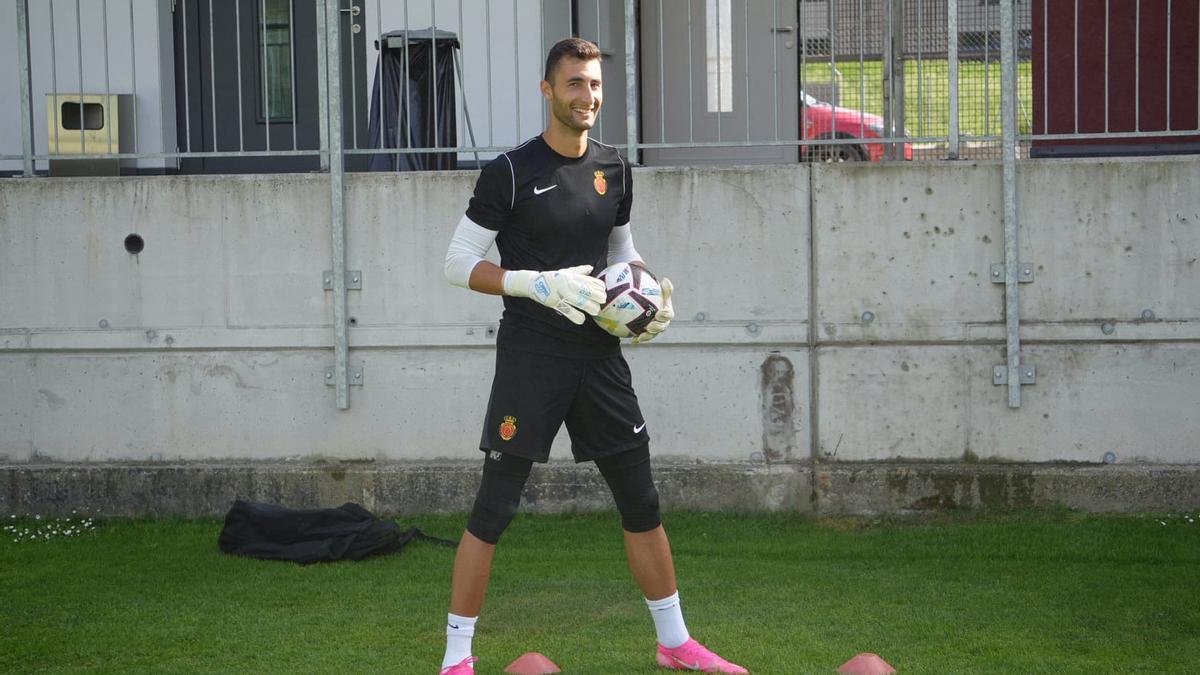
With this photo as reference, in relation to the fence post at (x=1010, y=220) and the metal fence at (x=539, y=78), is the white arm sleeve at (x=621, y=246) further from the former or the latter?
the fence post at (x=1010, y=220)

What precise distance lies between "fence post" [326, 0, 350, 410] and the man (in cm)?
328

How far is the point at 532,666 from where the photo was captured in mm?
5035

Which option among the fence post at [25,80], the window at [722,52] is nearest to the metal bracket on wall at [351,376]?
the fence post at [25,80]

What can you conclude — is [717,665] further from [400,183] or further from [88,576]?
[400,183]

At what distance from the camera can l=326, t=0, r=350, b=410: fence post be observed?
813 cm

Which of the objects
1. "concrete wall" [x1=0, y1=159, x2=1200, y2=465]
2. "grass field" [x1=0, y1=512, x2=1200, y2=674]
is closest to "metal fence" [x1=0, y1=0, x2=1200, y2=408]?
"concrete wall" [x1=0, y1=159, x2=1200, y2=465]

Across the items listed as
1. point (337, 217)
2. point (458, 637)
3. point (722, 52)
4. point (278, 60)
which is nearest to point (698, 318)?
point (337, 217)

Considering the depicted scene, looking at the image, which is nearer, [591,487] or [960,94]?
[591,487]

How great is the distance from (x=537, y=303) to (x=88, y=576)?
10.6ft

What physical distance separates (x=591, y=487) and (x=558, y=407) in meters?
3.13

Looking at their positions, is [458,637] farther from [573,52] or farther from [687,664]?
[573,52]

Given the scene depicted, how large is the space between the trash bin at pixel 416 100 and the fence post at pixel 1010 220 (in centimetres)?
338

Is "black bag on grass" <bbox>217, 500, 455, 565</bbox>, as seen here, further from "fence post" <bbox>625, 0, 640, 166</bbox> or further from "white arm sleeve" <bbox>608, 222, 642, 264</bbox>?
"white arm sleeve" <bbox>608, 222, 642, 264</bbox>

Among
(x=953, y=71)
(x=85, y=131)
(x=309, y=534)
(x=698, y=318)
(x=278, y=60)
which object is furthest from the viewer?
(x=278, y=60)
